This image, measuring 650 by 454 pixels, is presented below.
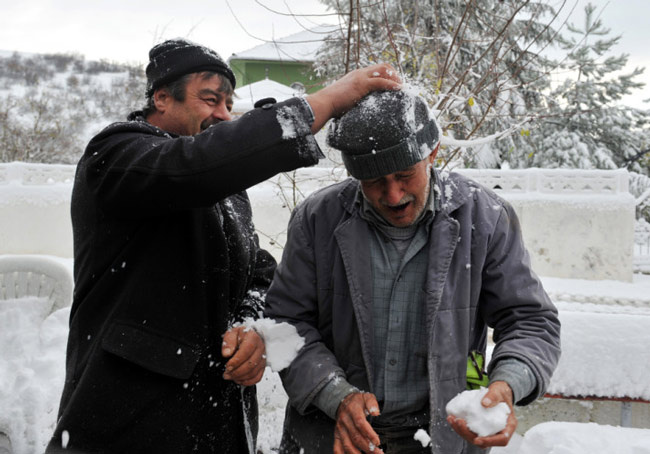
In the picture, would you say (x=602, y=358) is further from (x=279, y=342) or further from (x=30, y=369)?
(x=30, y=369)

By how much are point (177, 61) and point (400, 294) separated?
118 centimetres

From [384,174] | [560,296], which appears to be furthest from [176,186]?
[560,296]

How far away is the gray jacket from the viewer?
5.92 feet

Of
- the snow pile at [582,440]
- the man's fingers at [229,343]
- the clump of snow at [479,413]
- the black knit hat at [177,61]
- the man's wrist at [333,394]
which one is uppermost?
the black knit hat at [177,61]

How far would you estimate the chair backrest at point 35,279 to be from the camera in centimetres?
510

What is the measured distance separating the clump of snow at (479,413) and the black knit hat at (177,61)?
56.9 inches

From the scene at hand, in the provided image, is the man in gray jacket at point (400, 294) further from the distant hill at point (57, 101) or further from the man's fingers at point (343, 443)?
the distant hill at point (57, 101)

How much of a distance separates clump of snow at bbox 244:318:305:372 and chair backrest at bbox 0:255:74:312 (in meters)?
4.01

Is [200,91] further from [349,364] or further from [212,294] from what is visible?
[349,364]

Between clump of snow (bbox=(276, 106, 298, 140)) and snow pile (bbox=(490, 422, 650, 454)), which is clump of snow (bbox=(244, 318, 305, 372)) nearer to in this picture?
clump of snow (bbox=(276, 106, 298, 140))

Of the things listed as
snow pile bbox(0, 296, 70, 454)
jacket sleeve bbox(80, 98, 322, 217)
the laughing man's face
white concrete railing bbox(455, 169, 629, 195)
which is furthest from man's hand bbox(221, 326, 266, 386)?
white concrete railing bbox(455, 169, 629, 195)

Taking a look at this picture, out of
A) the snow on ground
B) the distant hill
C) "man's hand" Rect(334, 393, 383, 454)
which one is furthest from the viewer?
the distant hill

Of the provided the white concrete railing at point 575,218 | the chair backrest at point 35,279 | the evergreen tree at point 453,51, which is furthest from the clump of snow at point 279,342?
the white concrete railing at point 575,218

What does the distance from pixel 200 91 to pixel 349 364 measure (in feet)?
3.73
